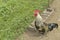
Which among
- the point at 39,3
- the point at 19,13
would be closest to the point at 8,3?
the point at 19,13

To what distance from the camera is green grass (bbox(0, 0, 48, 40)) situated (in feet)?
22.6

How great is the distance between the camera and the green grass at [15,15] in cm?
688

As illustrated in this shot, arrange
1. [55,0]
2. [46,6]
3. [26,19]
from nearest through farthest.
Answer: [26,19]
[46,6]
[55,0]

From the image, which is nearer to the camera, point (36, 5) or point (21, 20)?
point (21, 20)

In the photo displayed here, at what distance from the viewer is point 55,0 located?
9.87 meters

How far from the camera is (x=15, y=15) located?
7.79 metres

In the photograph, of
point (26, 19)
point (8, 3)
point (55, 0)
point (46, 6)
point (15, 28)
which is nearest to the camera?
point (15, 28)

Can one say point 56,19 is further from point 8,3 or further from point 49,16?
point 8,3

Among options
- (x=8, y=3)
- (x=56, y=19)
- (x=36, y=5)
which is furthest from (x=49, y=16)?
(x=8, y=3)

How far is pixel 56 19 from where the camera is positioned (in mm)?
8172

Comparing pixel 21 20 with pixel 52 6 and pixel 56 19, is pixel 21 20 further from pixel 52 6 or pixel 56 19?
pixel 52 6

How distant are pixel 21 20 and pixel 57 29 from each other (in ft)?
3.92

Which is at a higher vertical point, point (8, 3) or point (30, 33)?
point (8, 3)

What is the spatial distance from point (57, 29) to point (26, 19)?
109 centimetres
